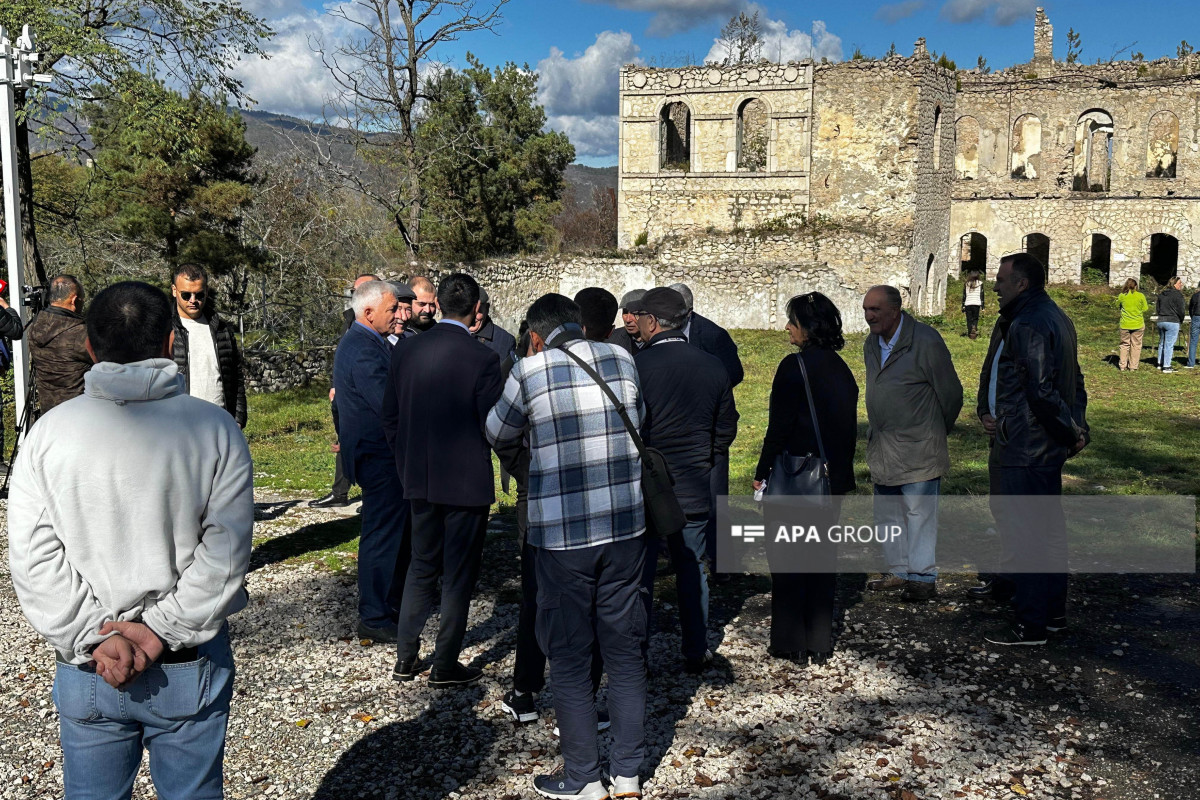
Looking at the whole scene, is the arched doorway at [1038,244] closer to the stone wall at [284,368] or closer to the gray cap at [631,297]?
the stone wall at [284,368]

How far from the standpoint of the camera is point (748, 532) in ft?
25.9

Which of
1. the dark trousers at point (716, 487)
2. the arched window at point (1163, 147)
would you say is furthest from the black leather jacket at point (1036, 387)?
the arched window at point (1163, 147)

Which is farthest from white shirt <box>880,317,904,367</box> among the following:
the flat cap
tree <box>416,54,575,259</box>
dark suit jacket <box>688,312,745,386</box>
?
tree <box>416,54,575,259</box>

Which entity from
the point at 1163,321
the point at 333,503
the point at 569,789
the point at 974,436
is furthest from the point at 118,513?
the point at 1163,321

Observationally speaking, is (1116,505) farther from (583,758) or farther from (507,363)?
(583,758)

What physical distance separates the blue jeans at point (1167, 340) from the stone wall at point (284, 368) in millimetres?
14395

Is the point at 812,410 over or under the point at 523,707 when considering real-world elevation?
over

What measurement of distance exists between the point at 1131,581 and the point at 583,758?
14.8 ft

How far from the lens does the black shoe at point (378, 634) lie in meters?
5.61

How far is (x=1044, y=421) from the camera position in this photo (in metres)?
5.32

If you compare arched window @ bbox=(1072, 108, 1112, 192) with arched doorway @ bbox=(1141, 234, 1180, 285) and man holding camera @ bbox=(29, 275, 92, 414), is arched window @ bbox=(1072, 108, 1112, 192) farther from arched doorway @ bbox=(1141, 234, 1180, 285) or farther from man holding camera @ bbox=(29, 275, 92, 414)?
man holding camera @ bbox=(29, 275, 92, 414)

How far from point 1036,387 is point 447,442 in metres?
3.12

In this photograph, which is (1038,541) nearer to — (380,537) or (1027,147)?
(380,537)

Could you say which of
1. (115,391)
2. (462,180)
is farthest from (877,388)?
(462,180)
